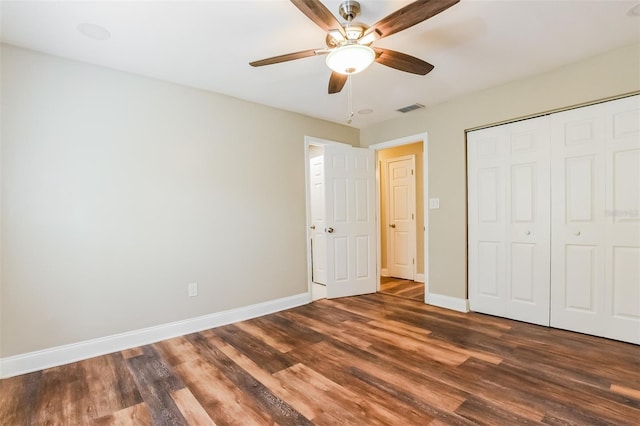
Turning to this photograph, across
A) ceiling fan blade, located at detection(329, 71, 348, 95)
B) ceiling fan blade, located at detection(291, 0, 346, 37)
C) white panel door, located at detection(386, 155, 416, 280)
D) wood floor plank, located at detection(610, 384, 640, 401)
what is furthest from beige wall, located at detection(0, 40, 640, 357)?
ceiling fan blade, located at detection(291, 0, 346, 37)

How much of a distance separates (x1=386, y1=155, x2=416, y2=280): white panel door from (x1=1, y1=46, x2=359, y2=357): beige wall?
2.44 meters

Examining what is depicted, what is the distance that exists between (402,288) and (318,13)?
13.3 feet

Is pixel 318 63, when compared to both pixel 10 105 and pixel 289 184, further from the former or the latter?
pixel 10 105

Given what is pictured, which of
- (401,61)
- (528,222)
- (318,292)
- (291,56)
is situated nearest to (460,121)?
(528,222)

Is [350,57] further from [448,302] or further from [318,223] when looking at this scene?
[318,223]

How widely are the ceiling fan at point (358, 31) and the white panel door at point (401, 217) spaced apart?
3.17m

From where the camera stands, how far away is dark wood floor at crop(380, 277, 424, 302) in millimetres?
4203

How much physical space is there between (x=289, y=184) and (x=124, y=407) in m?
2.67

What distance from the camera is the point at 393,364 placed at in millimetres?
2252

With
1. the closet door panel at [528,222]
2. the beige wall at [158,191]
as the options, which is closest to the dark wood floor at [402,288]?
the beige wall at [158,191]

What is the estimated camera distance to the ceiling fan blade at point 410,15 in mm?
1449

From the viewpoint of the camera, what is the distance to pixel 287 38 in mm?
2209

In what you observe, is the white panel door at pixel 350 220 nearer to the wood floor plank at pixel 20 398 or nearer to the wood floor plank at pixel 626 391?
the wood floor plank at pixel 626 391

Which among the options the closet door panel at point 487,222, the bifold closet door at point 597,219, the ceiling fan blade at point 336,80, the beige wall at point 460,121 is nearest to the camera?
the ceiling fan blade at point 336,80
